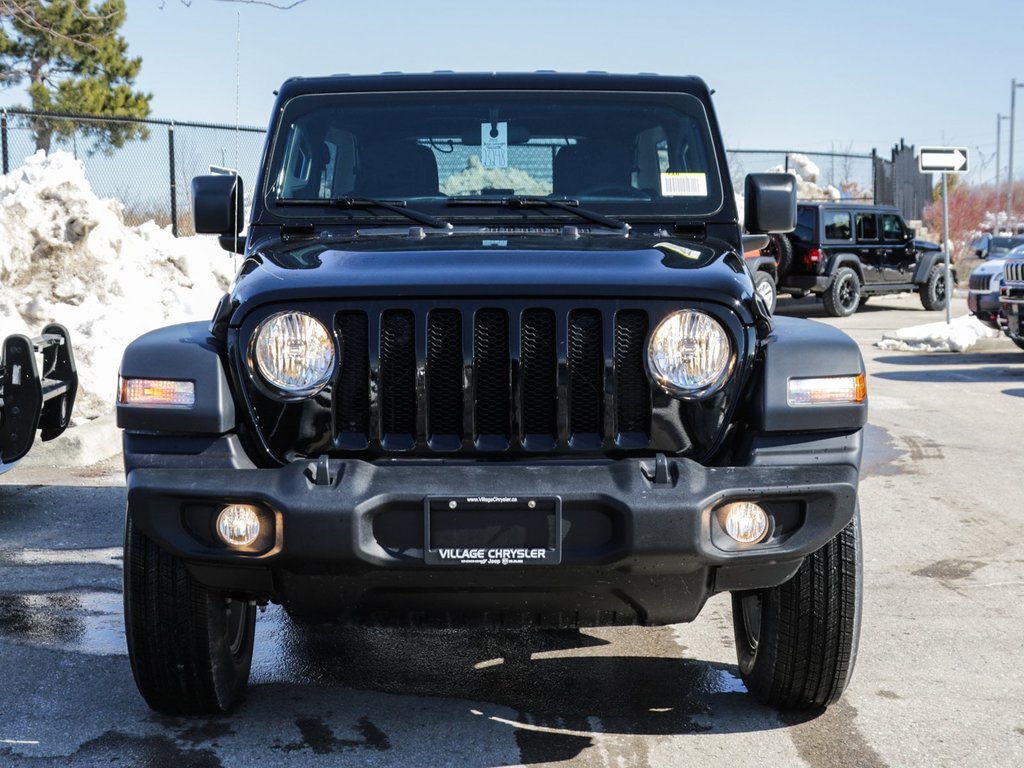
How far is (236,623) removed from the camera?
4.29 m

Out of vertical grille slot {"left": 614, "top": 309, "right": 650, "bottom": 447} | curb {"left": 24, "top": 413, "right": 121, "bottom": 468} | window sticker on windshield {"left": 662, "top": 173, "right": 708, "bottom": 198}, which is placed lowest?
curb {"left": 24, "top": 413, "right": 121, "bottom": 468}

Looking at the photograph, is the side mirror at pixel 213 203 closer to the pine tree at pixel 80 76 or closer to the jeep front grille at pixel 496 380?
the jeep front grille at pixel 496 380

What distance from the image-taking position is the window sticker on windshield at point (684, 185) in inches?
194

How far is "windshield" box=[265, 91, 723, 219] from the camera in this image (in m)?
4.88

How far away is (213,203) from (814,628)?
2723 mm

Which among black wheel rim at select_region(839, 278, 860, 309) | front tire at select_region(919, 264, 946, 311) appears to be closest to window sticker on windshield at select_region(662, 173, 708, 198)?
black wheel rim at select_region(839, 278, 860, 309)

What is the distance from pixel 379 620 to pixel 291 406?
0.64m

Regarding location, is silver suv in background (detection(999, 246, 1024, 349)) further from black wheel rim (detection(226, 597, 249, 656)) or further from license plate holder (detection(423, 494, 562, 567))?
license plate holder (detection(423, 494, 562, 567))

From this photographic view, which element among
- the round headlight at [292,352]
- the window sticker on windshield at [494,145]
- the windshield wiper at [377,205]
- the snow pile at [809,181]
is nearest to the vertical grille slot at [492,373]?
the round headlight at [292,352]

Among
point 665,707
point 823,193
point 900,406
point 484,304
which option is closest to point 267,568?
point 484,304

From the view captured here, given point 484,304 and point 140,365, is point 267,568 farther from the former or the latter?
point 484,304

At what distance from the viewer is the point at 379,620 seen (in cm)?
376

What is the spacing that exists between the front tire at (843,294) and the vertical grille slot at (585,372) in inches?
756

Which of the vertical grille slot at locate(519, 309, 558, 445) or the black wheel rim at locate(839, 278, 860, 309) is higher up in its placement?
the vertical grille slot at locate(519, 309, 558, 445)
